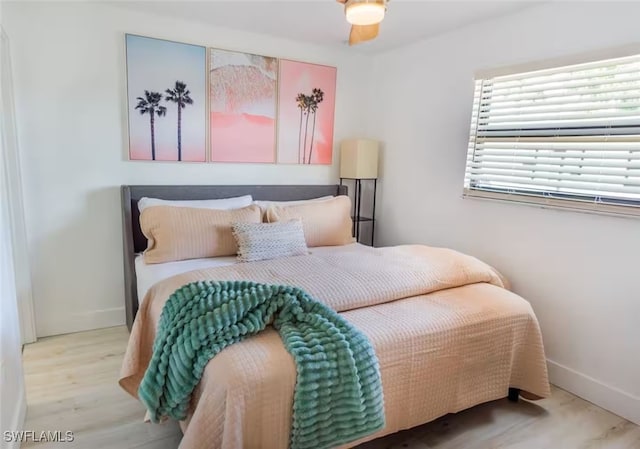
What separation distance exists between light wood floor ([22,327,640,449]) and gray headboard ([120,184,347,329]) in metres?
0.56

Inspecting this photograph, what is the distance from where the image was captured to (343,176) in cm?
380

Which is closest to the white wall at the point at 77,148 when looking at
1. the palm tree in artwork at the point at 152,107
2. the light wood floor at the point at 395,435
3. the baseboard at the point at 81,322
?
the baseboard at the point at 81,322

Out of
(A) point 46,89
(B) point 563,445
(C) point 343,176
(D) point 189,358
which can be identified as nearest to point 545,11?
(C) point 343,176

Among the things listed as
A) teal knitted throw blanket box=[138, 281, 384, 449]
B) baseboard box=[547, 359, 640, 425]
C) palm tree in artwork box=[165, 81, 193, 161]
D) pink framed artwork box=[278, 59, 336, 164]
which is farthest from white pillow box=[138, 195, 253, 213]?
baseboard box=[547, 359, 640, 425]

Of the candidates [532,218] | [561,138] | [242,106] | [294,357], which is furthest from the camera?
[242,106]

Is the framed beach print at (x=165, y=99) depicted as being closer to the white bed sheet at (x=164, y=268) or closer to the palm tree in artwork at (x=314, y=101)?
the white bed sheet at (x=164, y=268)

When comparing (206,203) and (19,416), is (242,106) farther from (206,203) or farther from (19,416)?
(19,416)

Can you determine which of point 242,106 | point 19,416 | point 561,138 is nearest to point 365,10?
point 561,138

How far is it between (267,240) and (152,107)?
1348 mm

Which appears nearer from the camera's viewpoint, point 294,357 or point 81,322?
point 294,357

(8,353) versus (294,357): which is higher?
(294,357)

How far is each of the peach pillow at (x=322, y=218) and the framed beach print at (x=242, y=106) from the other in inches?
25.6

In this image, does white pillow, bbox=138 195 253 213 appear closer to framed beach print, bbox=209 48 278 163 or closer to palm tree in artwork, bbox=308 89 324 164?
framed beach print, bbox=209 48 278 163

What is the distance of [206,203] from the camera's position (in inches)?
119
